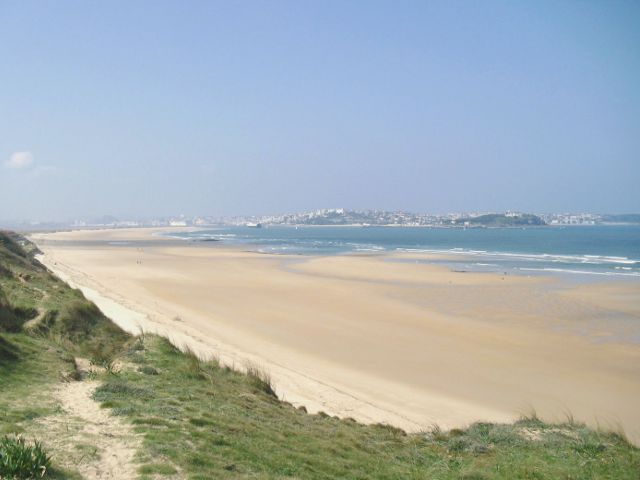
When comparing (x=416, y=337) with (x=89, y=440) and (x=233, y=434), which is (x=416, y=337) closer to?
(x=233, y=434)

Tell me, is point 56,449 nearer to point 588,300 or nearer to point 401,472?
point 401,472

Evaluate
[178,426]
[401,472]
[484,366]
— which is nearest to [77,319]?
[178,426]

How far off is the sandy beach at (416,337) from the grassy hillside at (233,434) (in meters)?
2.19

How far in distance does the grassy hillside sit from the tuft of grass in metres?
0.15

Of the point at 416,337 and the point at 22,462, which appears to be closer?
the point at 22,462

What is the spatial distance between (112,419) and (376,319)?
17.2 m

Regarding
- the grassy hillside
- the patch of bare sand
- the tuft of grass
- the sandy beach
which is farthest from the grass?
the sandy beach

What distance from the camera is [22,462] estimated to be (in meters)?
5.14

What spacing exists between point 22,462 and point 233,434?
297 centimetres

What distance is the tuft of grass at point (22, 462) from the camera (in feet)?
16.6

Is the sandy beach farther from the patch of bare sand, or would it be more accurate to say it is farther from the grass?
the patch of bare sand

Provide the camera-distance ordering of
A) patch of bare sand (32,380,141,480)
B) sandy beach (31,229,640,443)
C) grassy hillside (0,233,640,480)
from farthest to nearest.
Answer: sandy beach (31,229,640,443)
grassy hillside (0,233,640,480)
patch of bare sand (32,380,141,480)

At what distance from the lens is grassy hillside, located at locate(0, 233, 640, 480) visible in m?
6.41

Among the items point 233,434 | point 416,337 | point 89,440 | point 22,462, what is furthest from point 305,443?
point 416,337
